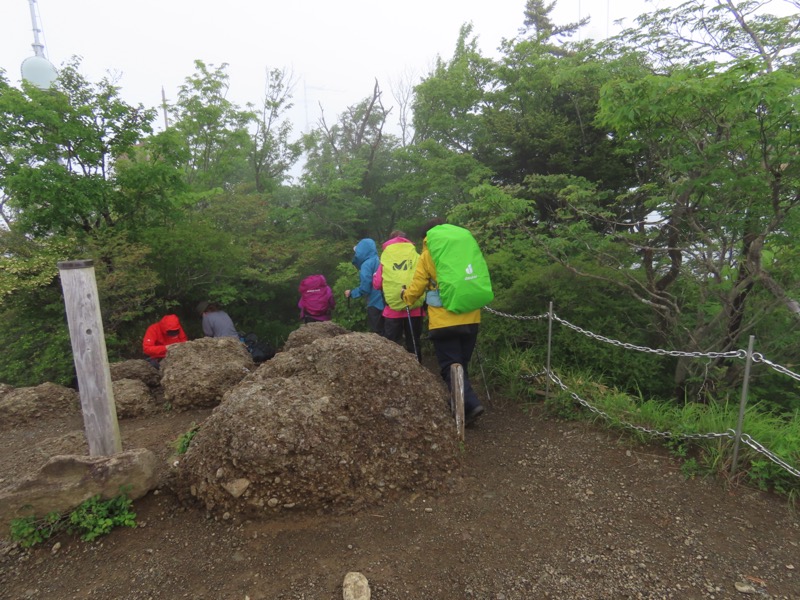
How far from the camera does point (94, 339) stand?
114 inches

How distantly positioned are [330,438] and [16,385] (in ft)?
19.9

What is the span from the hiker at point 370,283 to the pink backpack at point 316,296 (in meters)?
1.28

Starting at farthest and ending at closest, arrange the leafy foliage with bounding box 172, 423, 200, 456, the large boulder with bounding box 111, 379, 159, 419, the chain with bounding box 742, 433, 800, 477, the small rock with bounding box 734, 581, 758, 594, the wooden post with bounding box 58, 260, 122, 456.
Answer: the large boulder with bounding box 111, 379, 159, 419 < the leafy foliage with bounding box 172, 423, 200, 456 < the wooden post with bounding box 58, 260, 122, 456 < the chain with bounding box 742, 433, 800, 477 < the small rock with bounding box 734, 581, 758, 594

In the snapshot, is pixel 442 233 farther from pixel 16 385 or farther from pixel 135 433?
pixel 16 385

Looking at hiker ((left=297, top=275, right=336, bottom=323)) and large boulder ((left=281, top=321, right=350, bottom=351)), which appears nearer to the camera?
large boulder ((left=281, top=321, right=350, bottom=351))

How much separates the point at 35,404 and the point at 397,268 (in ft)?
14.6

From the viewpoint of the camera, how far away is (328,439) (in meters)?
2.89

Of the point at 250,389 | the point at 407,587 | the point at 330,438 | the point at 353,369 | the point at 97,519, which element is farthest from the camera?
the point at 353,369

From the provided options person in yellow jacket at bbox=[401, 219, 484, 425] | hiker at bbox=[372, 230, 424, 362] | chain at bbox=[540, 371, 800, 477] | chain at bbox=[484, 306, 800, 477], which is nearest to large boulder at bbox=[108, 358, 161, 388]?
hiker at bbox=[372, 230, 424, 362]

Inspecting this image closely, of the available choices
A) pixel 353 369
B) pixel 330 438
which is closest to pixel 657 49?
pixel 353 369

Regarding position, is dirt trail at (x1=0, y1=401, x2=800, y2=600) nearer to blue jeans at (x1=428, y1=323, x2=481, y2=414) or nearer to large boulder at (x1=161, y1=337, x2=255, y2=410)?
blue jeans at (x1=428, y1=323, x2=481, y2=414)

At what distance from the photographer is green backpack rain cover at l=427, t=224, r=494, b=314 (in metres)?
3.55

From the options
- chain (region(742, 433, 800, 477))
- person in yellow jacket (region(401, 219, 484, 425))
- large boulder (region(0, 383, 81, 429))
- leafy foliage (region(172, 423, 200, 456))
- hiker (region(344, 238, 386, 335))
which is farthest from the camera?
hiker (region(344, 238, 386, 335))

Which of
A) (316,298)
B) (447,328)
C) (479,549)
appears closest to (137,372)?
(316,298)
